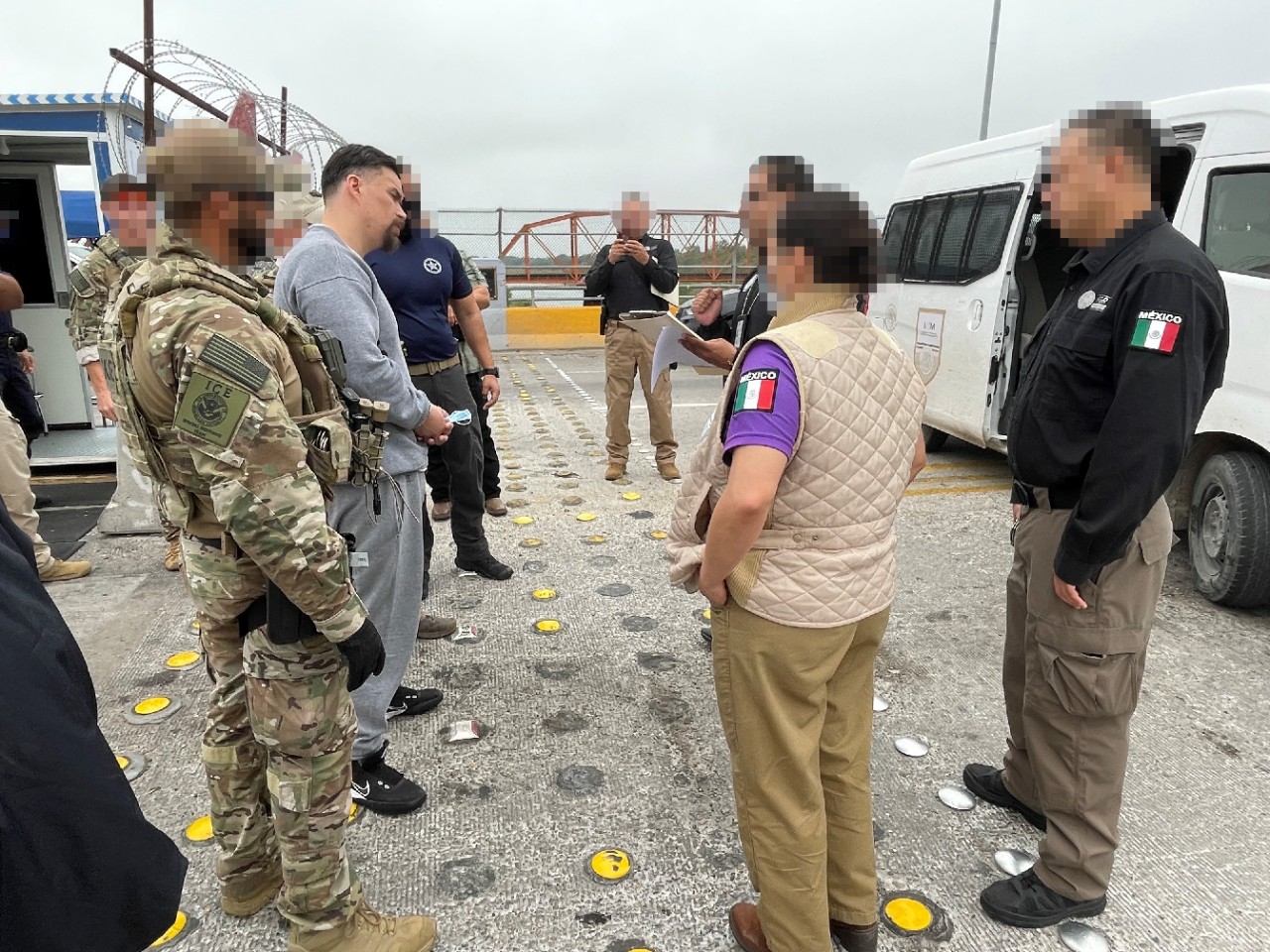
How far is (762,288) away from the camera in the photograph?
5.66 ft

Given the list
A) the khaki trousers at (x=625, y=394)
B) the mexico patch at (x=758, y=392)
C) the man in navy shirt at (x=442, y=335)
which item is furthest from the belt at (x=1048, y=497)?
the khaki trousers at (x=625, y=394)

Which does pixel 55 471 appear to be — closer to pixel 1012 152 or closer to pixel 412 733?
pixel 412 733

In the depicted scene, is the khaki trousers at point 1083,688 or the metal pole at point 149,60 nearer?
the khaki trousers at point 1083,688

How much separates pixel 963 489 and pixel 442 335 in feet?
12.7

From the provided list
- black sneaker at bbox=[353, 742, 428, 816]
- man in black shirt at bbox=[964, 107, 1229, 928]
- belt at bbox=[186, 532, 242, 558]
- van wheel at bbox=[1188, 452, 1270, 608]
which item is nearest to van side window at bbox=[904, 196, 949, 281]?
van wheel at bbox=[1188, 452, 1270, 608]

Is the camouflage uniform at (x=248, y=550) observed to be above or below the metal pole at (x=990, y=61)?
below

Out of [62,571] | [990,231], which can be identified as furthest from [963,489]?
[62,571]

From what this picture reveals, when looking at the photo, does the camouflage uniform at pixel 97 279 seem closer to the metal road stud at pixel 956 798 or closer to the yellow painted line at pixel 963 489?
the metal road stud at pixel 956 798

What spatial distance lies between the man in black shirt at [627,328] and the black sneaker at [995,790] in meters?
3.36

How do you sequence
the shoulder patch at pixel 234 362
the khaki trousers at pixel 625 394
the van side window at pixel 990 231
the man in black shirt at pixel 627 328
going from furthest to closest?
the khaki trousers at pixel 625 394, the man in black shirt at pixel 627 328, the van side window at pixel 990 231, the shoulder patch at pixel 234 362

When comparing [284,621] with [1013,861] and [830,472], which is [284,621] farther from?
[1013,861]

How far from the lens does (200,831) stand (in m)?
2.27

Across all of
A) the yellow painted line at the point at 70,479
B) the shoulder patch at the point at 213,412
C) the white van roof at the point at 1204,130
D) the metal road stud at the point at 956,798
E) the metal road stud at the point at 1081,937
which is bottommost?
the metal road stud at the point at 1081,937

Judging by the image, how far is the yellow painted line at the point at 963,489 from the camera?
5.61 metres
